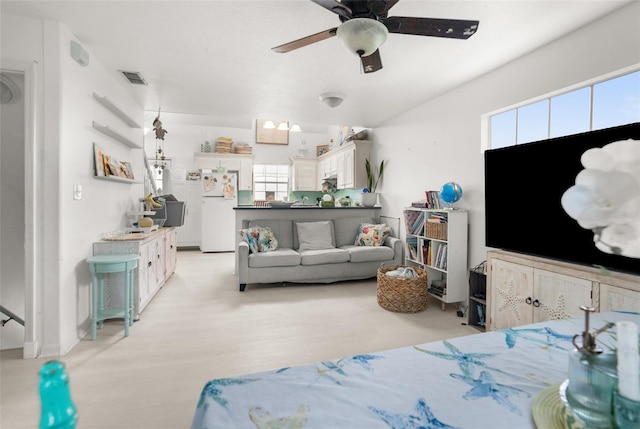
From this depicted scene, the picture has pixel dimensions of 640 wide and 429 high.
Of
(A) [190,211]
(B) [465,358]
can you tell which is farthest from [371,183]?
(B) [465,358]

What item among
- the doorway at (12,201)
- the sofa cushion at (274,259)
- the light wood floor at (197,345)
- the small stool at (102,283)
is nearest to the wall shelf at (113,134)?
the doorway at (12,201)

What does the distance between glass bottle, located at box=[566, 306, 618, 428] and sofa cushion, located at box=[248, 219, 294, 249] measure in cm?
405

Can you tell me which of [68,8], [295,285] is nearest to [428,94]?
[295,285]

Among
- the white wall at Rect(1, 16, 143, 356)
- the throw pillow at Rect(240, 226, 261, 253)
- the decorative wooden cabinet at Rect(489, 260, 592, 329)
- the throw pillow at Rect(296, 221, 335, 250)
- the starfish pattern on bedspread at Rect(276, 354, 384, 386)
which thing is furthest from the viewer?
the throw pillow at Rect(296, 221, 335, 250)

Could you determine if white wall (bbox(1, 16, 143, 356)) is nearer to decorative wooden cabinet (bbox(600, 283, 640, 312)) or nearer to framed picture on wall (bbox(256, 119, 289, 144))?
decorative wooden cabinet (bbox(600, 283, 640, 312))

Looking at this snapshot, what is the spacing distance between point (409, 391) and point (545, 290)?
199 cm

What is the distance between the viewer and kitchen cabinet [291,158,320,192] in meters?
7.68

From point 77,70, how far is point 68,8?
51 cm

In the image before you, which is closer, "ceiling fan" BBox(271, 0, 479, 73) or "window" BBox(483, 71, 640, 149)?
"ceiling fan" BBox(271, 0, 479, 73)

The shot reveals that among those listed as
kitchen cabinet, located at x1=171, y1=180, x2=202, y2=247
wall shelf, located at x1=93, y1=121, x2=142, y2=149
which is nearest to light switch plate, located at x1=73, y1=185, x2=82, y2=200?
wall shelf, located at x1=93, y1=121, x2=142, y2=149

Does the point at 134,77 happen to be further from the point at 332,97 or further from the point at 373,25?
the point at 373,25

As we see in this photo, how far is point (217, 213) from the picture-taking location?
22.4 feet

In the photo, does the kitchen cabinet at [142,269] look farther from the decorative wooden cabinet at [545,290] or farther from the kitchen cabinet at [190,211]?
the decorative wooden cabinet at [545,290]

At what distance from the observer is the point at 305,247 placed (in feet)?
14.5
